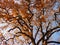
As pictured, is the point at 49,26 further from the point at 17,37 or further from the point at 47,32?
the point at 17,37

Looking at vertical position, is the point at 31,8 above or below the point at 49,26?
above

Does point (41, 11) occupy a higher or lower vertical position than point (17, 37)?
higher

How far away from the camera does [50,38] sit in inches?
232

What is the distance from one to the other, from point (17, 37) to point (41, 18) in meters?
0.65

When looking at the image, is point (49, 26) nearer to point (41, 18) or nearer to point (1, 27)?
point (41, 18)

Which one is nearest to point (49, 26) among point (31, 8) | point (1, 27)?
point (31, 8)

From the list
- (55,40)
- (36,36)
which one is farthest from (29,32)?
(55,40)

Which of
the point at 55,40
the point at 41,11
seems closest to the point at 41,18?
the point at 41,11

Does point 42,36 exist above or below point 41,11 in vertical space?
below

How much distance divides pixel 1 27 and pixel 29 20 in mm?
621

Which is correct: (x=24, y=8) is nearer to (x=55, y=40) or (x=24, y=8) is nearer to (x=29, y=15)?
(x=29, y=15)

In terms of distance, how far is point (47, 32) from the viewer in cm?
588

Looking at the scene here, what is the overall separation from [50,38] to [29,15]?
66 cm

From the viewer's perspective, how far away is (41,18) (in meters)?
5.86
